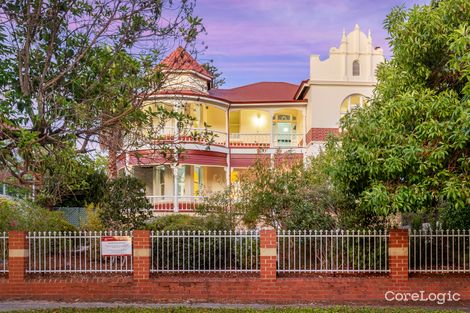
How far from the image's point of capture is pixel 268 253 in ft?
34.6

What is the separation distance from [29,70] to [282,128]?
67.5ft

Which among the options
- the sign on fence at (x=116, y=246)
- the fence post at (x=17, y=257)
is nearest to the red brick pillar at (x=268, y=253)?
the sign on fence at (x=116, y=246)

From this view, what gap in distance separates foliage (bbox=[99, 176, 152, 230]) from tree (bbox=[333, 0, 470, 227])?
5517 mm

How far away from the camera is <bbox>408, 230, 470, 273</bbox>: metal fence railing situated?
34.8ft

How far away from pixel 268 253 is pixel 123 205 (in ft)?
13.6

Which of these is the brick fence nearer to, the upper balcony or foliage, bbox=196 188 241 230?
foliage, bbox=196 188 241 230

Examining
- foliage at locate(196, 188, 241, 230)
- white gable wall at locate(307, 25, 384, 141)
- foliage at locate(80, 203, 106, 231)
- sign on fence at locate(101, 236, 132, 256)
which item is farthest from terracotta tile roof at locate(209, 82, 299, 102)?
sign on fence at locate(101, 236, 132, 256)

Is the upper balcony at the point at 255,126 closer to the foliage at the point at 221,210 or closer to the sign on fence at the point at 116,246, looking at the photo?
the foliage at the point at 221,210

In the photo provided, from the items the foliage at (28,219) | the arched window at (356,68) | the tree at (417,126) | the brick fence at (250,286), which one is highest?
the arched window at (356,68)

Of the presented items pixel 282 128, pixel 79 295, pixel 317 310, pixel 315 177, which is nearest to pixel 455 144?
pixel 317 310

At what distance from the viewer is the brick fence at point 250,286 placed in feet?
33.7

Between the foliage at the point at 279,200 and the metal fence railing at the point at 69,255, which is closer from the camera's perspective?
the metal fence railing at the point at 69,255

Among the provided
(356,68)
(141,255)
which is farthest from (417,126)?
(356,68)

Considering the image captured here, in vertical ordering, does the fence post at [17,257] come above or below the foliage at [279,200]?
below
